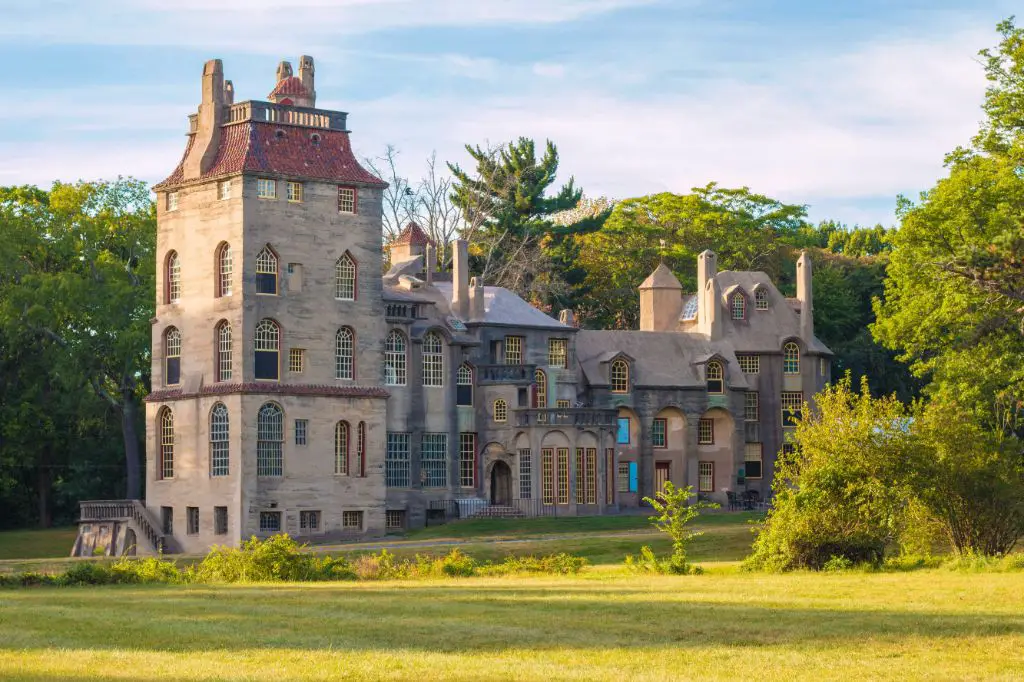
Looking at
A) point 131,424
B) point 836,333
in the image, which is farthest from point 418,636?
point 836,333

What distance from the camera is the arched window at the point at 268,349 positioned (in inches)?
2702

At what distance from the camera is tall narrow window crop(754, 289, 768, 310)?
86250 millimetres

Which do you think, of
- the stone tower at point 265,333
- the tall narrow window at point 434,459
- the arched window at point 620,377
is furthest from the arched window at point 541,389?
the stone tower at point 265,333

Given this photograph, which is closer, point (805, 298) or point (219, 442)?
point (219, 442)

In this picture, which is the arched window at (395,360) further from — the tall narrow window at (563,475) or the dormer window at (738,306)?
the dormer window at (738,306)

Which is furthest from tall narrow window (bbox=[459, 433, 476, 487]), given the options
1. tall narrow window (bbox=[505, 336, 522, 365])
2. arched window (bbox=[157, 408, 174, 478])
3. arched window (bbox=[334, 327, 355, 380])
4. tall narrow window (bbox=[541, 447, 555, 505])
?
arched window (bbox=[157, 408, 174, 478])

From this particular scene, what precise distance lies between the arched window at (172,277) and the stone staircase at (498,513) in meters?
15.3

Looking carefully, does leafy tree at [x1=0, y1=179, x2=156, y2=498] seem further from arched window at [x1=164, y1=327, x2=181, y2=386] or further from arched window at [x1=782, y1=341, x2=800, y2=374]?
arched window at [x1=782, y1=341, x2=800, y2=374]

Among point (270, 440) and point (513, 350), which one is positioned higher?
point (513, 350)

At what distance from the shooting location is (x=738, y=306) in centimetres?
8625

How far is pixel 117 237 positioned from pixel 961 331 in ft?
138

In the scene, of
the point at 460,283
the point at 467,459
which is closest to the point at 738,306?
the point at 460,283

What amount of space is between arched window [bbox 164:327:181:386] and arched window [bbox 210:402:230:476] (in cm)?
332

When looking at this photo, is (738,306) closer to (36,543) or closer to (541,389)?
(541,389)
